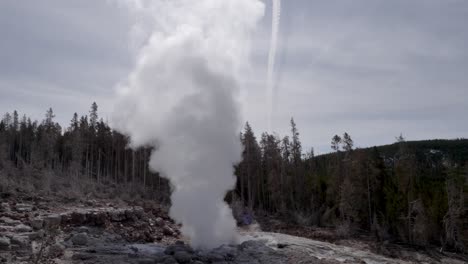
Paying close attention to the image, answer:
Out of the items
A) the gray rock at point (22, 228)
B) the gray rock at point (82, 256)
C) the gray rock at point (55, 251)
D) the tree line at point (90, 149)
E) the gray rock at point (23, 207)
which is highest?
the tree line at point (90, 149)

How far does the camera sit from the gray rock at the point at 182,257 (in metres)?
14.0

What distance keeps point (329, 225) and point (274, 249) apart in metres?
21.2

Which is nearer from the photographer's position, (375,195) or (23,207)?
(23,207)

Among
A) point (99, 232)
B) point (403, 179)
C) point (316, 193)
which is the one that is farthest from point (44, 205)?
point (316, 193)

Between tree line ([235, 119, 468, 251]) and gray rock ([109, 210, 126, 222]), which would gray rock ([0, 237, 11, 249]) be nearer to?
gray rock ([109, 210, 126, 222])

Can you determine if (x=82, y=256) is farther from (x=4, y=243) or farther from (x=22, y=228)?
(x=22, y=228)

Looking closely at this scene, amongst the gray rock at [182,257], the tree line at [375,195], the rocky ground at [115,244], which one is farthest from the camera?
the tree line at [375,195]

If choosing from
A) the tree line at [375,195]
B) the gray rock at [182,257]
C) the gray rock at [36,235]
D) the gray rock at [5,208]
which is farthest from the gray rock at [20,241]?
the tree line at [375,195]

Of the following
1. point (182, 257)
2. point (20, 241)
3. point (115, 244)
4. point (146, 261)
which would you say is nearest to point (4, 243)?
point (20, 241)

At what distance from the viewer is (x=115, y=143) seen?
67688 millimetres

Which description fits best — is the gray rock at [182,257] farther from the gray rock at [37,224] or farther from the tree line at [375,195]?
the tree line at [375,195]

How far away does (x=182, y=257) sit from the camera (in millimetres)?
14039

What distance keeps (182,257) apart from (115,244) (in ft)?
13.6

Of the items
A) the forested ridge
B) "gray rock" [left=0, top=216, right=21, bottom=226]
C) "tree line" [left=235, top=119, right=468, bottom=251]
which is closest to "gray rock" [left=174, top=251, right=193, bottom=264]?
"gray rock" [left=0, top=216, right=21, bottom=226]
